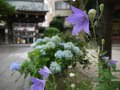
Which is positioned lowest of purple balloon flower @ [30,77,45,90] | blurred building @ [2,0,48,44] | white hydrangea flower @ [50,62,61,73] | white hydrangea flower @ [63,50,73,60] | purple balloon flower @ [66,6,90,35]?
blurred building @ [2,0,48,44]

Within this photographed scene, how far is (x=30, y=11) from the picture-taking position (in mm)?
44844

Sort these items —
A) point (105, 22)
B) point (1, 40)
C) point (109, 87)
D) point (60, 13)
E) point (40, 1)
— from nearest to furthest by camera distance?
point (109, 87) → point (105, 22) → point (1, 40) → point (40, 1) → point (60, 13)

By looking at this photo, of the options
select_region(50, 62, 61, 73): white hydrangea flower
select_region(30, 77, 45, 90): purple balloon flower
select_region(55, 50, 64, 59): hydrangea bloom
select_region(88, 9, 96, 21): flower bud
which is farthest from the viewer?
select_region(55, 50, 64, 59): hydrangea bloom

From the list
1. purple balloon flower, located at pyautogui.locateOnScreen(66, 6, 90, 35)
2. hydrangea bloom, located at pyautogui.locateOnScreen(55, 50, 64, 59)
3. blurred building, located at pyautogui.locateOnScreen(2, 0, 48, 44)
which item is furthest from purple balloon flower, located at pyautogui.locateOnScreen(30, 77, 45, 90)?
blurred building, located at pyautogui.locateOnScreen(2, 0, 48, 44)

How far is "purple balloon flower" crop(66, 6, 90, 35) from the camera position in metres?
1.84

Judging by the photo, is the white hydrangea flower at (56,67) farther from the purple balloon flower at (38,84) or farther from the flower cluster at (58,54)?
the purple balloon flower at (38,84)

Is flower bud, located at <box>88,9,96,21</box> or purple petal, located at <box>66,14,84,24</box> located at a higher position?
flower bud, located at <box>88,9,96,21</box>

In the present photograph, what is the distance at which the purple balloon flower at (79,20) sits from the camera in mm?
1836

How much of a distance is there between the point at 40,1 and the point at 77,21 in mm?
46179

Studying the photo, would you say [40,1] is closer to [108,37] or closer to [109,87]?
[108,37]

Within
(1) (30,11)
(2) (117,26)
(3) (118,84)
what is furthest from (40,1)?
(3) (118,84)

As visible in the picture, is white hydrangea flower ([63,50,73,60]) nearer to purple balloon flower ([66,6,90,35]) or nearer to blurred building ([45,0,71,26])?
purple balloon flower ([66,6,90,35])

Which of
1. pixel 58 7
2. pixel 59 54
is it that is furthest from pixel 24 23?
pixel 59 54

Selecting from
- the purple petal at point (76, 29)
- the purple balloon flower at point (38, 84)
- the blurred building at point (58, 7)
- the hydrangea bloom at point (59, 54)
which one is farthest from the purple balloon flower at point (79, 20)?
the blurred building at point (58, 7)
